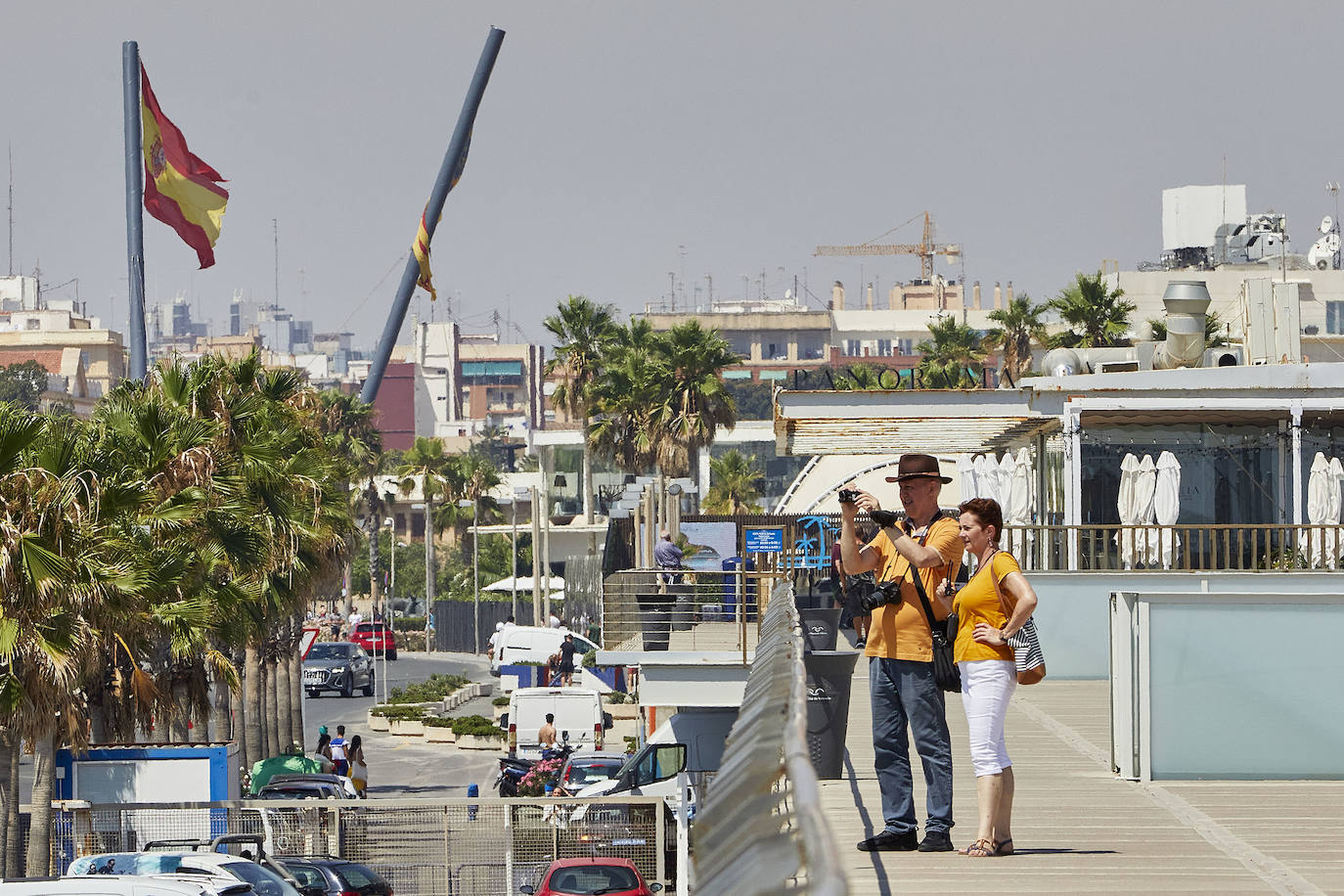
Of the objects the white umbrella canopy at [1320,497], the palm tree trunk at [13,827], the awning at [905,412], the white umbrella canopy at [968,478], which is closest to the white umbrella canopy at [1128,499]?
the awning at [905,412]

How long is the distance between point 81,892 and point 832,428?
14.8 m

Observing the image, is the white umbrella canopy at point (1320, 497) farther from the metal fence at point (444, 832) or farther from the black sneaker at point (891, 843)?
the black sneaker at point (891, 843)

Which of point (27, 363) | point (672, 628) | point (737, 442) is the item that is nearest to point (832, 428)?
point (672, 628)

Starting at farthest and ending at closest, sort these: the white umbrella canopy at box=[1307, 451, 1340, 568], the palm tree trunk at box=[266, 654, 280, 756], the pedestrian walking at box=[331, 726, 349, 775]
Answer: the palm tree trunk at box=[266, 654, 280, 756] → the pedestrian walking at box=[331, 726, 349, 775] → the white umbrella canopy at box=[1307, 451, 1340, 568]

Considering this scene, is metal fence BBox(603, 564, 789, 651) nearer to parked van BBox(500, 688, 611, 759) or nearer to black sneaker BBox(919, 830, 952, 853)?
black sneaker BBox(919, 830, 952, 853)

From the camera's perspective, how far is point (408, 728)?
46250 mm

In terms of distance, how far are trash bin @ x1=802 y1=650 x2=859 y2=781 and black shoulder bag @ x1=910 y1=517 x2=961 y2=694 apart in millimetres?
3386

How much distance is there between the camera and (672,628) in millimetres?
23078

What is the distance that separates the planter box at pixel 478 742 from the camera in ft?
144

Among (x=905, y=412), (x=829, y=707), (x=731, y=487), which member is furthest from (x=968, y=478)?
(x=731, y=487)

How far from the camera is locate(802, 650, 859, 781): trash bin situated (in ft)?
37.9

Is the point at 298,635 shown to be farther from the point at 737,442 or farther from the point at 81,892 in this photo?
the point at 737,442

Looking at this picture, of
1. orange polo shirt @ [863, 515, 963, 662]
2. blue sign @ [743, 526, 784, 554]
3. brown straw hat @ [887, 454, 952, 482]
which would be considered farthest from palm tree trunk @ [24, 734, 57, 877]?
brown straw hat @ [887, 454, 952, 482]

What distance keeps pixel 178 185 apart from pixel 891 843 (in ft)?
97.4
